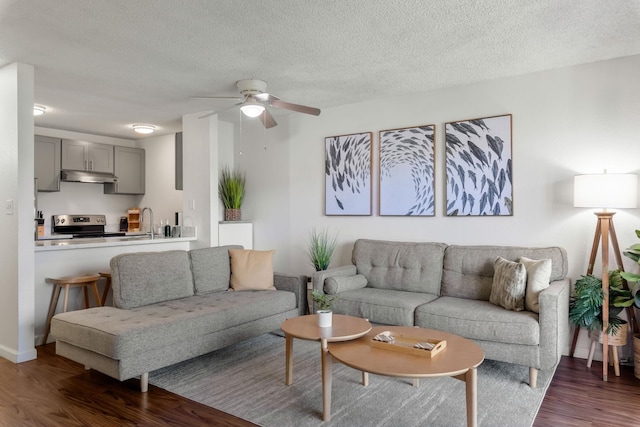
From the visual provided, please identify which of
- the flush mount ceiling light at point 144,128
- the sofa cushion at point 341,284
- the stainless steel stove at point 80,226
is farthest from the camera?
the stainless steel stove at point 80,226

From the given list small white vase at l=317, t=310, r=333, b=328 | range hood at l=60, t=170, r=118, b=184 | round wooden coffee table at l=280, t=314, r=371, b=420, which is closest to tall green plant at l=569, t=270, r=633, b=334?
round wooden coffee table at l=280, t=314, r=371, b=420

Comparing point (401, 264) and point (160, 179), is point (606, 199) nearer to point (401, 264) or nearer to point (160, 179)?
point (401, 264)

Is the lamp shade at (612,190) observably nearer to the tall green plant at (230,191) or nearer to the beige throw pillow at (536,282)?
the beige throw pillow at (536,282)

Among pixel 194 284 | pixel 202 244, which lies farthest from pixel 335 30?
pixel 202 244

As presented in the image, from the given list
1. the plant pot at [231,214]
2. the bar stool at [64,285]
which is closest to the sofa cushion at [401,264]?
the plant pot at [231,214]

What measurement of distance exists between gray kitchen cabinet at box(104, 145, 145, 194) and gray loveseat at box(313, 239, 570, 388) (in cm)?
423

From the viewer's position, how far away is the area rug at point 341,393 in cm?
237

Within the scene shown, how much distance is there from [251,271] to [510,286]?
2326mm

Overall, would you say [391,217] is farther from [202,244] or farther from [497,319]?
[202,244]

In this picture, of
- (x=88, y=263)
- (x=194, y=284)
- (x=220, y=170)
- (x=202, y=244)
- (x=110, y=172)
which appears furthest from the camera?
(x=110, y=172)

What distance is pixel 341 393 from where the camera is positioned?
2689mm

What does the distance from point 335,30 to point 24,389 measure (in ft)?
10.7

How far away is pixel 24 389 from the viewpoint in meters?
2.81

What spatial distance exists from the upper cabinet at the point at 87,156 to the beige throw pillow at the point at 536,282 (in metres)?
6.03
